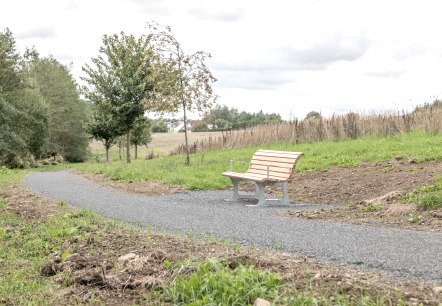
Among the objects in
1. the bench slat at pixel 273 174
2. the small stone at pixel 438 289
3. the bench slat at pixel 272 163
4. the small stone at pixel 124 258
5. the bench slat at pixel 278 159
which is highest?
the bench slat at pixel 278 159

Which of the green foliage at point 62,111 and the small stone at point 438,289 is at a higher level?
the green foliage at point 62,111

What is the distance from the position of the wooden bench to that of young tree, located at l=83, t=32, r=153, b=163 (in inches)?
753

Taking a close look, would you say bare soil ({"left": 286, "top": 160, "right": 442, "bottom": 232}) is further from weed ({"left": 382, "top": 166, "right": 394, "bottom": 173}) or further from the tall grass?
the tall grass

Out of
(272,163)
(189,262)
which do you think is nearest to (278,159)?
(272,163)

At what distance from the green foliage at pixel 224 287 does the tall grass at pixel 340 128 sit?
15573 millimetres

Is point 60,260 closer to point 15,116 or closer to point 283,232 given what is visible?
point 283,232

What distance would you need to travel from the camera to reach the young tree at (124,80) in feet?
103

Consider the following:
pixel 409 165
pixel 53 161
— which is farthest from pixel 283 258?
pixel 53 161

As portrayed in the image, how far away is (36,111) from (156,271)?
43700mm

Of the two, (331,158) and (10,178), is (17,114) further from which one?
(331,158)

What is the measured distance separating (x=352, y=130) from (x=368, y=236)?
1611 cm

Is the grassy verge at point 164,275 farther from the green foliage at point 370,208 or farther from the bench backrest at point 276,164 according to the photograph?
the bench backrest at point 276,164

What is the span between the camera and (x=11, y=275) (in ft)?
18.9

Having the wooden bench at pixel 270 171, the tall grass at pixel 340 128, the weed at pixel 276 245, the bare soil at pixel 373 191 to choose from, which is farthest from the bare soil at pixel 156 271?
the tall grass at pixel 340 128
